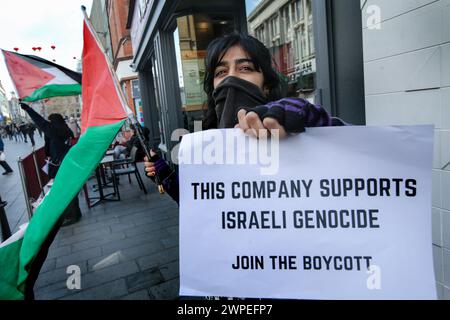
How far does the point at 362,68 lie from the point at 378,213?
1.47 metres

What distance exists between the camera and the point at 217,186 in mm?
1195

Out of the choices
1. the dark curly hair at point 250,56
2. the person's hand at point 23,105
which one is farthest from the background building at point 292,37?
the person's hand at point 23,105

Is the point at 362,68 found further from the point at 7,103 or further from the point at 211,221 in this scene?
the point at 7,103

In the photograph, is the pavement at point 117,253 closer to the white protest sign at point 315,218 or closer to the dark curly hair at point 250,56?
the white protest sign at point 315,218

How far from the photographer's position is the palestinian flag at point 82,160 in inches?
67.0

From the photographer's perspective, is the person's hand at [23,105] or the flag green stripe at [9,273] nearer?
the flag green stripe at [9,273]

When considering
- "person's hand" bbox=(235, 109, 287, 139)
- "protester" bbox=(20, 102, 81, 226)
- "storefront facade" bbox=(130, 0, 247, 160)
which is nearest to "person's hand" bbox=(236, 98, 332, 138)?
"person's hand" bbox=(235, 109, 287, 139)

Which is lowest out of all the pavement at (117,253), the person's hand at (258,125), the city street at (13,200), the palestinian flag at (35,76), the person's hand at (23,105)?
the pavement at (117,253)

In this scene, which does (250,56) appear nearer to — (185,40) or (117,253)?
(117,253)

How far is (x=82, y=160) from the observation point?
183 centimetres

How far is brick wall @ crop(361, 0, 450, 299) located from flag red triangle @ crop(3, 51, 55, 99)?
2.30 m

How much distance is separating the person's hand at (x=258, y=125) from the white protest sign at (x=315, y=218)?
54mm

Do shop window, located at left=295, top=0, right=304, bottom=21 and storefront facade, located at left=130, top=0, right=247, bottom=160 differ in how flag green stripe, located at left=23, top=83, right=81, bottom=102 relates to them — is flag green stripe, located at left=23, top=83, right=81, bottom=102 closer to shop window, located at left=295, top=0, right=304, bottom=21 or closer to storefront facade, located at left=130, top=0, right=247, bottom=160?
shop window, located at left=295, top=0, right=304, bottom=21

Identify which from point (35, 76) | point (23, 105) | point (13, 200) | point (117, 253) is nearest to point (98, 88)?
point (35, 76)
